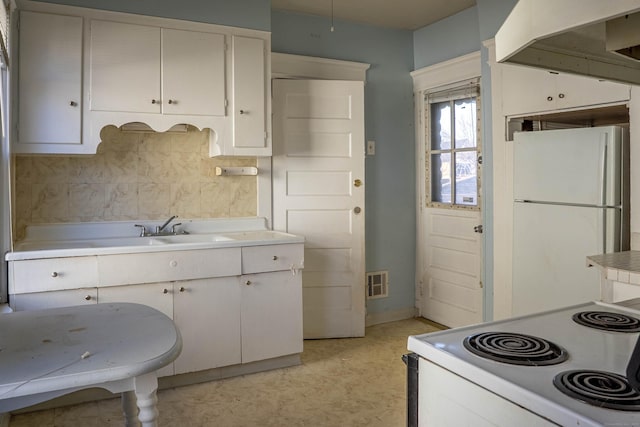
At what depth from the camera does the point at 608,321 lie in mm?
1358

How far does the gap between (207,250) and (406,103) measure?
2485mm

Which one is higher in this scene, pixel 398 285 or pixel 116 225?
pixel 116 225

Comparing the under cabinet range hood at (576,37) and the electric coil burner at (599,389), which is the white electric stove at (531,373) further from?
the under cabinet range hood at (576,37)

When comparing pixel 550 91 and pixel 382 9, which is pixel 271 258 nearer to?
pixel 550 91

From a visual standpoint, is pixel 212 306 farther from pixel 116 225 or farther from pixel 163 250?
pixel 116 225

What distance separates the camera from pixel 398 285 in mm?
4504

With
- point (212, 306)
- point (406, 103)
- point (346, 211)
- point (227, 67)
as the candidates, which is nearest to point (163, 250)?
point (212, 306)

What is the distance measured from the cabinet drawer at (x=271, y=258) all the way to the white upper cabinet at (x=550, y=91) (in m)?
1.74

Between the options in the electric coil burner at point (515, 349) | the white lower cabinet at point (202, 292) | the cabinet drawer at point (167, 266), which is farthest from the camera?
the cabinet drawer at point (167, 266)

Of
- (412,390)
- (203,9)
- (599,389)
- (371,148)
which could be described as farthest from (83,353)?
(371,148)

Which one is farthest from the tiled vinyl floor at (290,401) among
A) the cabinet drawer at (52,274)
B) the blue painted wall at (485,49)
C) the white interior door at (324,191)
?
the blue painted wall at (485,49)

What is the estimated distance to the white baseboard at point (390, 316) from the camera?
14.3 ft

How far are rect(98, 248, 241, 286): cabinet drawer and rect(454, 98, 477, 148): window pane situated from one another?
2.17 m

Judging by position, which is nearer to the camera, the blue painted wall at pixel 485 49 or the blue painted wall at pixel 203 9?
the blue painted wall at pixel 203 9
